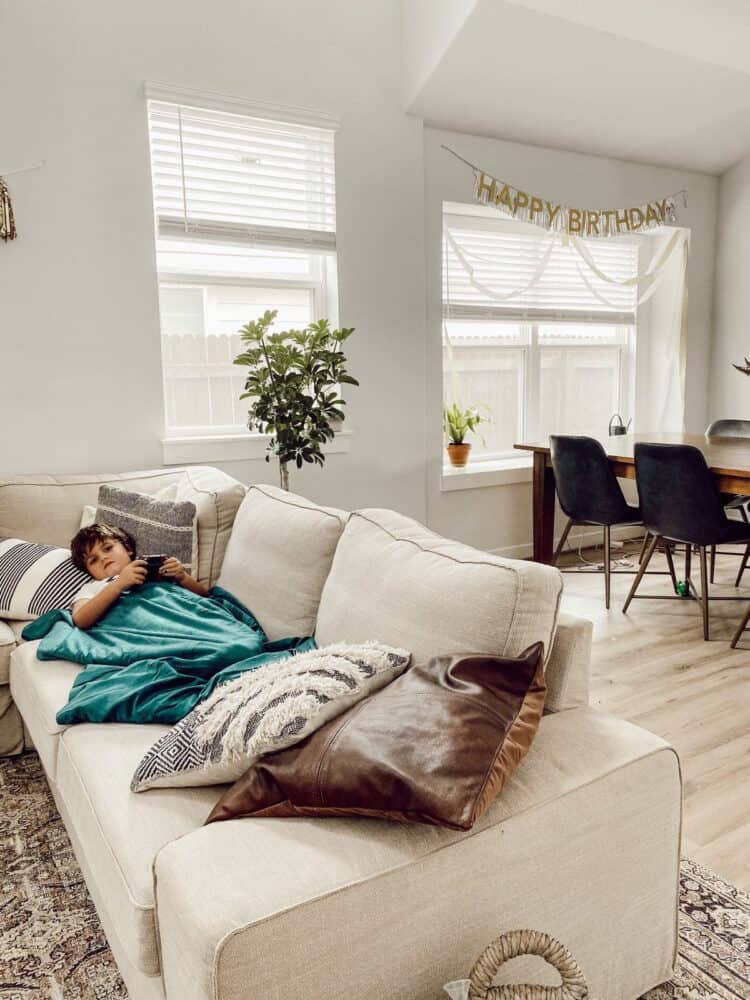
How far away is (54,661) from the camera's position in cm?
203

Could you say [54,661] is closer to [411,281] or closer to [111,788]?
[111,788]

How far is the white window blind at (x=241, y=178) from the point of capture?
3328mm

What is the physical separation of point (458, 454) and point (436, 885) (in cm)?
→ 342

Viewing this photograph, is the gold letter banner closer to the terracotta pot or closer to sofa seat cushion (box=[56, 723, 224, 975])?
the terracotta pot

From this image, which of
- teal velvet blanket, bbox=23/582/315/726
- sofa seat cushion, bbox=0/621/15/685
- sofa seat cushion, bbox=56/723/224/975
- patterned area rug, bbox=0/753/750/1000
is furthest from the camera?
A: sofa seat cushion, bbox=0/621/15/685

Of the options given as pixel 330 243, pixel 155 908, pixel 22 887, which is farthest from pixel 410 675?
pixel 330 243

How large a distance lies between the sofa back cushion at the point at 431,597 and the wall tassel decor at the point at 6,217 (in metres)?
2.10

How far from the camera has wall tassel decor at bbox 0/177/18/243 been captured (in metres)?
2.94

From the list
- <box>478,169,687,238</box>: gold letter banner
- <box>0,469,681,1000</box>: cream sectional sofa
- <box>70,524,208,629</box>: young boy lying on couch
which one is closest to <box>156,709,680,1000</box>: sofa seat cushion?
<box>0,469,681,1000</box>: cream sectional sofa

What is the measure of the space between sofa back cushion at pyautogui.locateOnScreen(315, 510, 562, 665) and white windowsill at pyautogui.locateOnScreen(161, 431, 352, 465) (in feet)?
5.92

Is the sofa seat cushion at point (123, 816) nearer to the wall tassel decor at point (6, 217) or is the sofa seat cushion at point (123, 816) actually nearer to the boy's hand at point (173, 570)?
the boy's hand at point (173, 570)

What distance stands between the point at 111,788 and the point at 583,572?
3468 mm

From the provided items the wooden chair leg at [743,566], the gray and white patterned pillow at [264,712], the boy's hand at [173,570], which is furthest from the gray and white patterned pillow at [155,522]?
the wooden chair leg at [743,566]

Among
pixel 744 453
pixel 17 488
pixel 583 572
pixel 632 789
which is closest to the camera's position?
pixel 632 789
